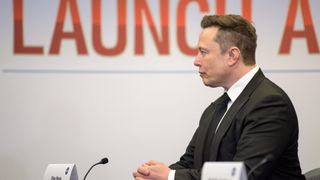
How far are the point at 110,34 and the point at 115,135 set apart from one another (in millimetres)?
852

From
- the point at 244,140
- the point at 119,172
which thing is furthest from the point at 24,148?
the point at 244,140

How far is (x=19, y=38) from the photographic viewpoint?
14.9 feet

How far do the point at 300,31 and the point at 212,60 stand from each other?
1.68 meters

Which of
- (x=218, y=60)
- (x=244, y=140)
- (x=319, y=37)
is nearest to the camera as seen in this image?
(x=244, y=140)

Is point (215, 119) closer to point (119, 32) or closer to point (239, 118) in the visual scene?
point (239, 118)

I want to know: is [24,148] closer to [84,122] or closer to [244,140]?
[84,122]

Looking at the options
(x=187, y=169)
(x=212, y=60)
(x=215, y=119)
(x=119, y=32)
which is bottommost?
(x=187, y=169)

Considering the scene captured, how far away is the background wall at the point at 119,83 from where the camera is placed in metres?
4.49

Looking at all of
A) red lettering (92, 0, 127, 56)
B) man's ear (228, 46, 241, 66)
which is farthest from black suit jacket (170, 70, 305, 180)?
red lettering (92, 0, 127, 56)

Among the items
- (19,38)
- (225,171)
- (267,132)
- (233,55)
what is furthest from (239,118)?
(19,38)

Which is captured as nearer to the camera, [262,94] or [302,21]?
[262,94]

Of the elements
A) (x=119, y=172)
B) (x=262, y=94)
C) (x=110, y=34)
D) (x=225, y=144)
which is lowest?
(x=119, y=172)

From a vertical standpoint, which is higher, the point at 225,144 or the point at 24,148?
the point at 225,144

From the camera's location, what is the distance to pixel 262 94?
9.21ft
